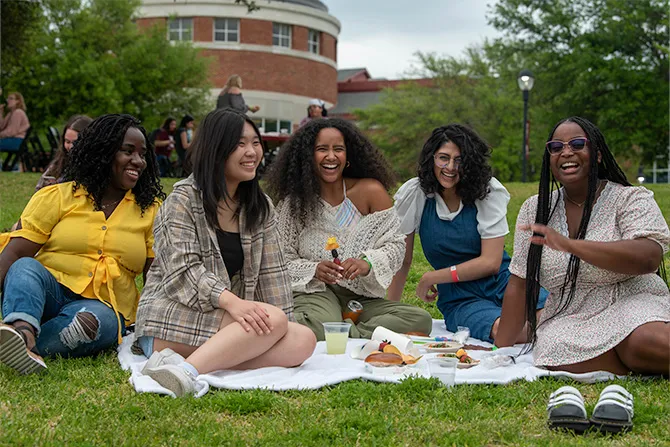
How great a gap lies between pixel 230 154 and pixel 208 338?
100cm

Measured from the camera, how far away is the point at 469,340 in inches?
215

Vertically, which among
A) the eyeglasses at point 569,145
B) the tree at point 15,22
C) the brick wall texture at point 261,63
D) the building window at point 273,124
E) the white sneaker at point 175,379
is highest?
the brick wall texture at point 261,63

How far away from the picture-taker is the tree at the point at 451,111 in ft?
118

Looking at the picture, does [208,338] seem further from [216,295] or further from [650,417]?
[650,417]

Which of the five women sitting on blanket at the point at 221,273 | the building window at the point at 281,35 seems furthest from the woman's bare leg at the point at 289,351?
the building window at the point at 281,35

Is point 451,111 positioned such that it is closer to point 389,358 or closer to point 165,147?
point 165,147

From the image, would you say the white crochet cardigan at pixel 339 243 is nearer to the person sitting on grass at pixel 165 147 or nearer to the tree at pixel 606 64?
the person sitting on grass at pixel 165 147

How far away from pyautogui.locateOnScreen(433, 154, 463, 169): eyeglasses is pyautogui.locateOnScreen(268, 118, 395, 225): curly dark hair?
0.38 metres

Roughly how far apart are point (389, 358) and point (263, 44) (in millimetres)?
42636

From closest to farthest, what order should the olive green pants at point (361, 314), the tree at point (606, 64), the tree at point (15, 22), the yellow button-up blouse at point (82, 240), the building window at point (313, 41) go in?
1. the yellow button-up blouse at point (82, 240)
2. the olive green pants at point (361, 314)
3. the tree at point (15, 22)
4. the tree at point (606, 64)
5. the building window at point (313, 41)

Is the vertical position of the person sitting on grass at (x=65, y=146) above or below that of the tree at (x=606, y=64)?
Result: below

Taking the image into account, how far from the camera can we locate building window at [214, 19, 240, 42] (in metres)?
45.6

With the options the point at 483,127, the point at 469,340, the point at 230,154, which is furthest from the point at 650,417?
the point at 483,127

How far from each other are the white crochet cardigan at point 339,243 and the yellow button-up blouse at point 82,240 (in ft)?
3.52
